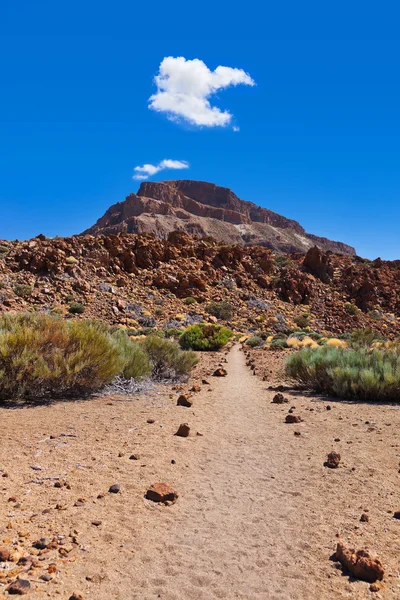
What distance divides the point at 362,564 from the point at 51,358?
624 centimetres

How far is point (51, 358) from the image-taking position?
7641mm

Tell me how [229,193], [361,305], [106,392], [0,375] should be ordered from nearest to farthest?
1. [0,375]
2. [106,392]
3. [361,305]
4. [229,193]

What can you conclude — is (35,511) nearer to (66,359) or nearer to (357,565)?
(357,565)

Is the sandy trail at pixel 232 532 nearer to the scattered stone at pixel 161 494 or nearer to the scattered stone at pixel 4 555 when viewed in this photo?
the scattered stone at pixel 161 494

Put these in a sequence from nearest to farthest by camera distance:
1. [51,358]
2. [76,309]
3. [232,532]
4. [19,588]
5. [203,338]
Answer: [19,588] → [232,532] → [51,358] → [203,338] → [76,309]

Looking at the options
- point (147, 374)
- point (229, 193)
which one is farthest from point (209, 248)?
point (229, 193)

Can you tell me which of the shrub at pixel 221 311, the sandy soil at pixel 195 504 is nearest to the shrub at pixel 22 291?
the shrub at pixel 221 311

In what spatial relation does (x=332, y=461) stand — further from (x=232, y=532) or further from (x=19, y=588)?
(x=19, y=588)

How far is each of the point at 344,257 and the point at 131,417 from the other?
167ft

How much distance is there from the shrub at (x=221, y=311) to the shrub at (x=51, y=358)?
24029 millimetres

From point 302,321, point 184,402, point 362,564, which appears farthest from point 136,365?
point 302,321

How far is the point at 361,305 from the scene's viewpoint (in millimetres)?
42594

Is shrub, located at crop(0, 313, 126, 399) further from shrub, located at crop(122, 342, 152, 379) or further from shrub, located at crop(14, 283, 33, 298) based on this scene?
shrub, located at crop(14, 283, 33, 298)

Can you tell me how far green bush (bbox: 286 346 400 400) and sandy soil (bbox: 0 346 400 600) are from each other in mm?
1929
